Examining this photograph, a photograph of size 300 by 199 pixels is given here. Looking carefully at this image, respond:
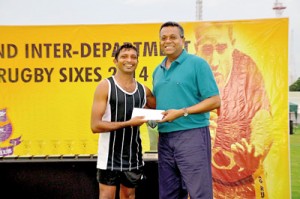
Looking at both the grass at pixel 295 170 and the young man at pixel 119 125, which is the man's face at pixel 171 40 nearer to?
the young man at pixel 119 125

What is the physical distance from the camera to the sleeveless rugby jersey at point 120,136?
2777 mm

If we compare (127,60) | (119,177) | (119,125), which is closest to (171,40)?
(127,60)

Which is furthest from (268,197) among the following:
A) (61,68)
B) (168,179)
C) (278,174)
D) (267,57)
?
(61,68)

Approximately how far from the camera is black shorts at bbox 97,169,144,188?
2.85 metres

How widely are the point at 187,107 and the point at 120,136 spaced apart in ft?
1.45

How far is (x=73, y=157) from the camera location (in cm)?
388

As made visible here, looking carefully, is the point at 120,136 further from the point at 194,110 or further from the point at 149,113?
the point at 194,110

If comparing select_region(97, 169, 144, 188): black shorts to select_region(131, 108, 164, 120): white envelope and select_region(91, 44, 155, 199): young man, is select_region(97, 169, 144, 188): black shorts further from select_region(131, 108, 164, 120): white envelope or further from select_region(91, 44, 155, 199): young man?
select_region(131, 108, 164, 120): white envelope

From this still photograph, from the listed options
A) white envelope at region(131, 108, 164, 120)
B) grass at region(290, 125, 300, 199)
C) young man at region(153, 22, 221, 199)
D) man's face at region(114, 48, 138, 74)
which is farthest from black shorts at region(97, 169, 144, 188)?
grass at region(290, 125, 300, 199)

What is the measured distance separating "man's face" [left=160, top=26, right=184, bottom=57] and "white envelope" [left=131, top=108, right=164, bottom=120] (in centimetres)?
34

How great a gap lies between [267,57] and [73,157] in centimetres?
190

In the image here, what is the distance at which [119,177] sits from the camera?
2.88m

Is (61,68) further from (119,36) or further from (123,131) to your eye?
(123,131)

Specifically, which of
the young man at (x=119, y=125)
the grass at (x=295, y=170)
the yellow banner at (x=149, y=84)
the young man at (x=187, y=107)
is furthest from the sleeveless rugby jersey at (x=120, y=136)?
the grass at (x=295, y=170)
